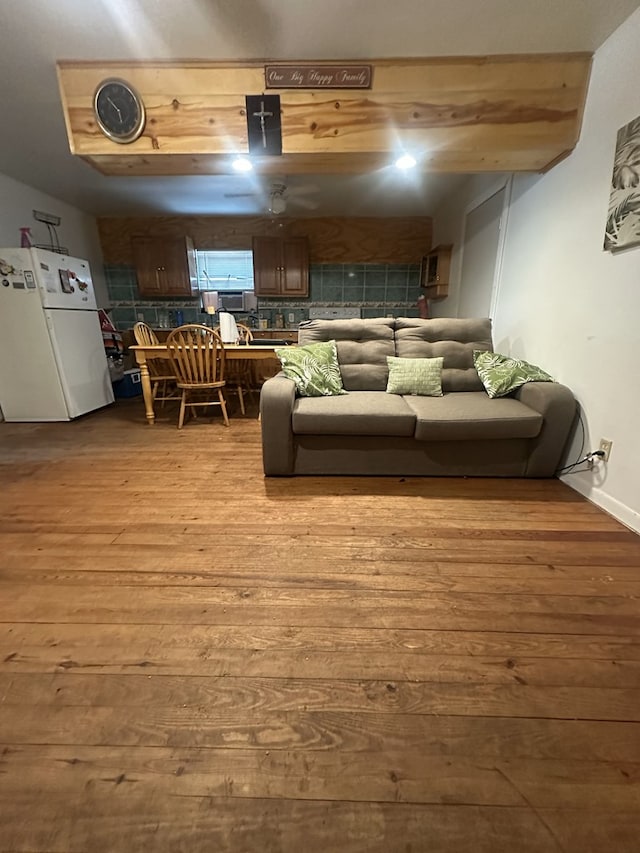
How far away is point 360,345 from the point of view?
267 cm

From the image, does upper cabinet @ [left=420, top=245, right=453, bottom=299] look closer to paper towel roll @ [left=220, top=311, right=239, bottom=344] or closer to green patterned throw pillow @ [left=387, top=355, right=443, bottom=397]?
green patterned throw pillow @ [left=387, top=355, right=443, bottom=397]

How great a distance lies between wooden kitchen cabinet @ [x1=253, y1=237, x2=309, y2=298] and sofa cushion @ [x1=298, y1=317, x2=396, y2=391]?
2.78 m

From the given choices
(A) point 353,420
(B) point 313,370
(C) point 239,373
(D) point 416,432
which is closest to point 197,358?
(C) point 239,373

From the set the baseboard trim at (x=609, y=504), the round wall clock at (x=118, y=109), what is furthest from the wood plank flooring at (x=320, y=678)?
the round wall clock at (x=118, y=109)

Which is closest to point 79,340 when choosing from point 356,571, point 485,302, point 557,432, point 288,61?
point 288,61

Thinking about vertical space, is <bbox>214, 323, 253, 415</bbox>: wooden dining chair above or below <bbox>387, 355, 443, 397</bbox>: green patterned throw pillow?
below

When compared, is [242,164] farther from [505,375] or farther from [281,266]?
[281,266]

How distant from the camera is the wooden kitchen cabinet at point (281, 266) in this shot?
503 cm

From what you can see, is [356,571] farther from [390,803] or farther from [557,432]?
[557,432]

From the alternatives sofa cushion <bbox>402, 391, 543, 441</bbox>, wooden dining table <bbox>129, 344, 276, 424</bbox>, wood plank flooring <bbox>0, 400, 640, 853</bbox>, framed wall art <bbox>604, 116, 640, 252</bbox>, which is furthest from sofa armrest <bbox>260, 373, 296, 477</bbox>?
framed wall art <bbox>604, 116, 640, 252</bbox>

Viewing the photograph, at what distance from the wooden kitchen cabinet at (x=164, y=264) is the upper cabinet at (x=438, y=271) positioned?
10.8 feet

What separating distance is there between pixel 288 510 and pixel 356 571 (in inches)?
22.2

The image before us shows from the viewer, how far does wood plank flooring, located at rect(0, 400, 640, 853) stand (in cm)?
76

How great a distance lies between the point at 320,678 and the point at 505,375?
80.9 inches
